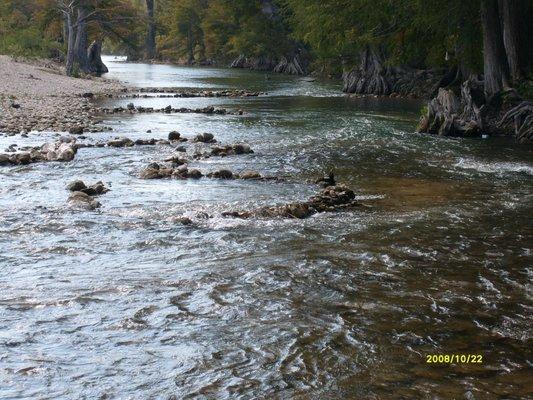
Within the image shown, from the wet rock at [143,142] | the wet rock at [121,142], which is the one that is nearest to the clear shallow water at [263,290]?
the wet rock at [121,142]

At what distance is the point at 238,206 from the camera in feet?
41.9

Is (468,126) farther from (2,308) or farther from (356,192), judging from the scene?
(2,308)

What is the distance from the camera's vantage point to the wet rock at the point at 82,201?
12.5 meters

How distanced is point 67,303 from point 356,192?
7.50 m

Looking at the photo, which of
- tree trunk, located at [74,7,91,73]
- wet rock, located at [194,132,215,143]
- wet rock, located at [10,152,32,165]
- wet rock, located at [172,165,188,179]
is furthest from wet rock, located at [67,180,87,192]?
tree trunk, located at [74,7,91,73]

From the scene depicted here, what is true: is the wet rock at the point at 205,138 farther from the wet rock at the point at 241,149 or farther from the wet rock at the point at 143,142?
the wet rock at the point at 241,149

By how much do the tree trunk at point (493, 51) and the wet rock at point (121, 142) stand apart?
12.5 m

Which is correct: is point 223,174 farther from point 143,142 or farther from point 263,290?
point 263,290

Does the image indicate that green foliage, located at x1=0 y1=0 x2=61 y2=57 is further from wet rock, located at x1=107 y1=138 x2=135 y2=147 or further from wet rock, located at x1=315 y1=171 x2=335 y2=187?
wet rock, located at x1=315 y1=171 x2=335 y2=187

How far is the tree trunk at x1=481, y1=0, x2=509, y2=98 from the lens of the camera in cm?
2553

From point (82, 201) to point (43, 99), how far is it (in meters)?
21.6

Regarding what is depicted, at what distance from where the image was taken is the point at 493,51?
84.5ft

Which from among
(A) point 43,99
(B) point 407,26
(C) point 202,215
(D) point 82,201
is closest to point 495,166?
(C) point 202,215

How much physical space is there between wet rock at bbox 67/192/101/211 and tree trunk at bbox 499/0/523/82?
1720cm
